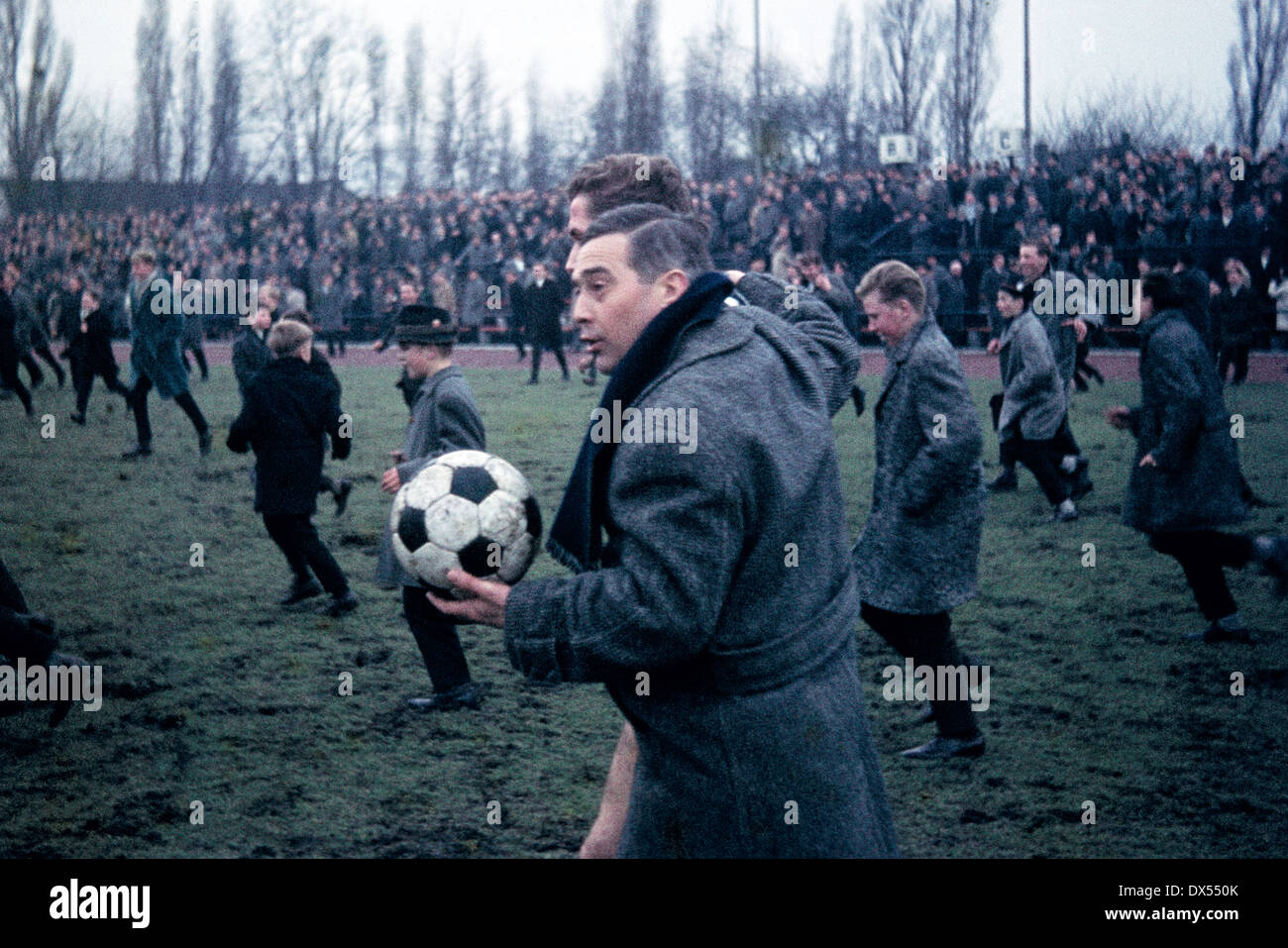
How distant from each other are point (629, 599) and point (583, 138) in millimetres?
56501

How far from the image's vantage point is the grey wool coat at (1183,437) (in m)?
6.30

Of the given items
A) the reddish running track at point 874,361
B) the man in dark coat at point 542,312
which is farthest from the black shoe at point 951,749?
the man in dark coat at point 542,312

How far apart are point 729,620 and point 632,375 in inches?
17.6

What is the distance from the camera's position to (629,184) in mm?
3402

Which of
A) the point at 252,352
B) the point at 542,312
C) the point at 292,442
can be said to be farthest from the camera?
the point at 542,312

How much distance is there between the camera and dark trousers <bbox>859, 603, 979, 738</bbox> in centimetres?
489

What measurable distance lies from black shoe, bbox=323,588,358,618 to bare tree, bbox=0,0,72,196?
4441cm

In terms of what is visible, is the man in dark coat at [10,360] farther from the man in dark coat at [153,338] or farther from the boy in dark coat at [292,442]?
the boy in dark coat at [292,442]

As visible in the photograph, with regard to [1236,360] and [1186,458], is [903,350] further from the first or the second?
[1236,360]

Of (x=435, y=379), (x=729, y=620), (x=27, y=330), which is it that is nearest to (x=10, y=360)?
(x=27, y=330)

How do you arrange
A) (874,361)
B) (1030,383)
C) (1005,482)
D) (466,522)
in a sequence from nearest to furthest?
(466,522)
(1030,383)
(1005,482)
(874,361)

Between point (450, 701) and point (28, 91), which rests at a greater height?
point (28, 91)

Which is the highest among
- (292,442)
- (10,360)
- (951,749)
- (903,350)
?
(10,360)

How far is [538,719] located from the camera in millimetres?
5480
